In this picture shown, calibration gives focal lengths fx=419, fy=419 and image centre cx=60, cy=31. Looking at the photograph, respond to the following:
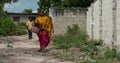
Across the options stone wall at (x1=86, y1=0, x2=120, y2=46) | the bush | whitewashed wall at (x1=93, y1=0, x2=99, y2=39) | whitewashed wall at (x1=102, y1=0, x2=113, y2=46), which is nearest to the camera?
stone wall at (x1=86, y1=0, x2=120, y2=46)

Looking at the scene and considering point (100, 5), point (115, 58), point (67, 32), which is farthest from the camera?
point (67, 32)

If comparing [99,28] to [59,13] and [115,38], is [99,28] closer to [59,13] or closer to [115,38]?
[115,38]

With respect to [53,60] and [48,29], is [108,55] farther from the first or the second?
[48,29]

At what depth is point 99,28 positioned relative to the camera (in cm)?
2206

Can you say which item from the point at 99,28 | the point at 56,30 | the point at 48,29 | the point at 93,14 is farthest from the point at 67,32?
the point at 48,29

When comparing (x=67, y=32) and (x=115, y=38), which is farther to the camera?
(x=67, y=32)

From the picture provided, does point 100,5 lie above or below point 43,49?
above

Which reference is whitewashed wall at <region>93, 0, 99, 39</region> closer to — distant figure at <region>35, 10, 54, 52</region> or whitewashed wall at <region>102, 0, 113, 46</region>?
whitewashed wall at <region>102, 0, 113, 46</region>

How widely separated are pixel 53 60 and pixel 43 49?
147 inches

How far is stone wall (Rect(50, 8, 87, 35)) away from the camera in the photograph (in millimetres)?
31922

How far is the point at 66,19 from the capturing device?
32.0m

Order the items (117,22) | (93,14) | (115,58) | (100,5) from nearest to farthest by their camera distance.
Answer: (115,58), (117,22), (100,5), (93,14)

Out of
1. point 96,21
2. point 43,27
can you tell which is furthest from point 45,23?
point 96,21

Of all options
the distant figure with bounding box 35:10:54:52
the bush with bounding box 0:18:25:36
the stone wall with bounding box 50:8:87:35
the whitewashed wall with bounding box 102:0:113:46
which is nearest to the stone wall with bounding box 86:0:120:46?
the whitewashed wall with bounding box 102:0:113:46
